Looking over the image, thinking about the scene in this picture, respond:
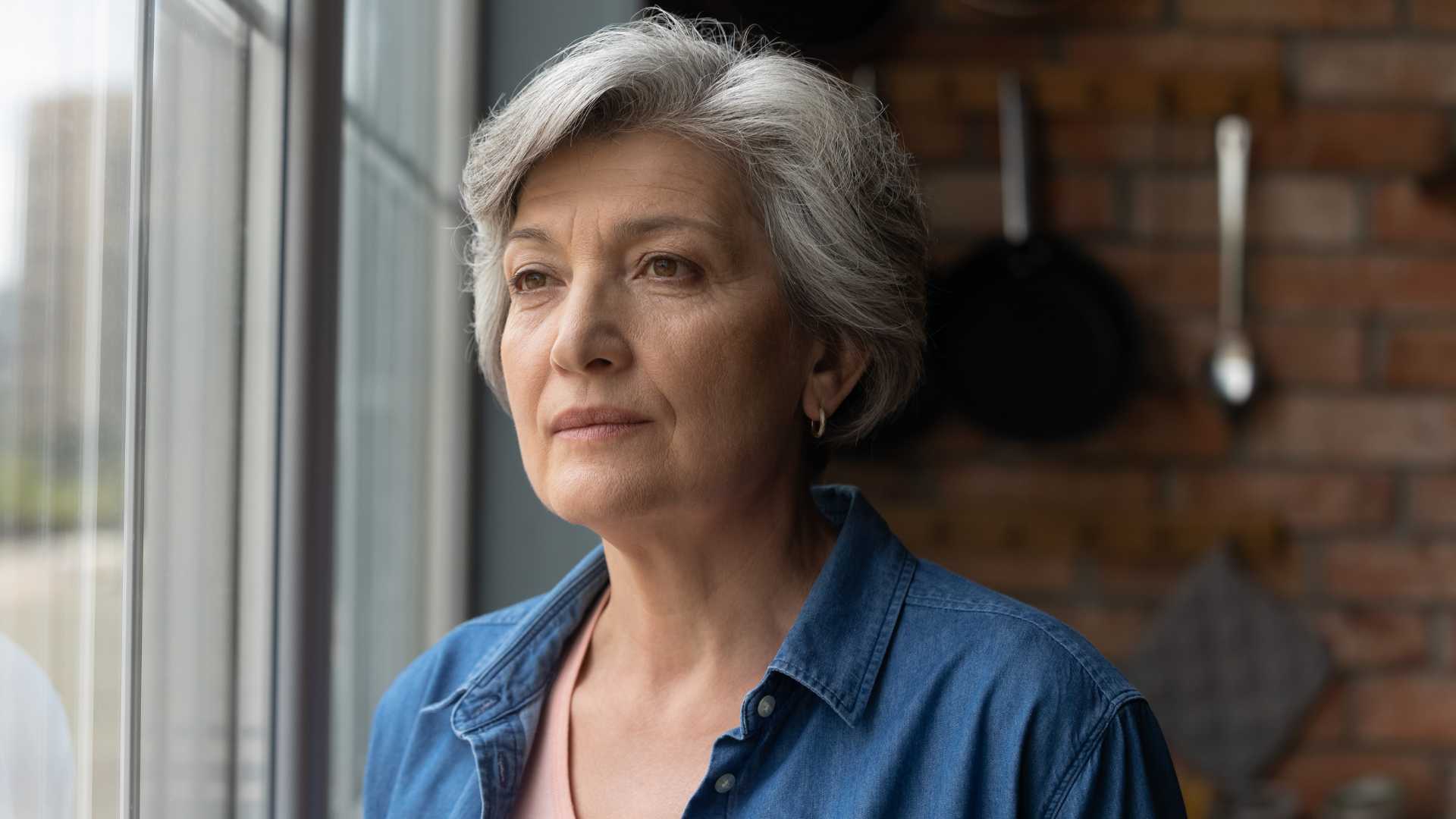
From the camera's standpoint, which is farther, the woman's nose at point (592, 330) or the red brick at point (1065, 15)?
the red brick at point (1065, 15)

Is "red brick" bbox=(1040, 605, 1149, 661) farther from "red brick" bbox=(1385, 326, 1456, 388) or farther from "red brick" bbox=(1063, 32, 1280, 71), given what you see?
"red brick" bbox=(1063, 32, 1280, 71)

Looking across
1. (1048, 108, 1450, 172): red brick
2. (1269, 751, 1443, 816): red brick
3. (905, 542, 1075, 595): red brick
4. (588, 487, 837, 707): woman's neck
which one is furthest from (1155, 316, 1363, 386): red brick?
(588, 487, 837, 707): woman's neck

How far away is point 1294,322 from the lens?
6.90 ft

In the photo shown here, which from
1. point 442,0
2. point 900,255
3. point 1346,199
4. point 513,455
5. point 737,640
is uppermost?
point 442,0

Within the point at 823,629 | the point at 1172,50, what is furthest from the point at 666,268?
the point at 1172,50

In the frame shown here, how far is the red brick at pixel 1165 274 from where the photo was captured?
6.91 feet

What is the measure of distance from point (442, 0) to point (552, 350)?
0.79 m

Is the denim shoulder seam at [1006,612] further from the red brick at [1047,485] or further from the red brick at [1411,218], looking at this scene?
the red brick at [1411,218]

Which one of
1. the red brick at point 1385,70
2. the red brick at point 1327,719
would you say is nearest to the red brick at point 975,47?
the red brick at point 1385,70

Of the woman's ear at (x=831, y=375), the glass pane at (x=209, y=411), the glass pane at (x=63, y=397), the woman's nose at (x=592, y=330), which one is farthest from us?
the woman's ear at (x=831, y=375)

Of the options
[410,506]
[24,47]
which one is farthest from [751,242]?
[410,506]

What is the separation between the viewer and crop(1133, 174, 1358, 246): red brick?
2.10m

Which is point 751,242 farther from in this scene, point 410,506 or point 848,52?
point 848,52

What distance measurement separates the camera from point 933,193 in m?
2.11
